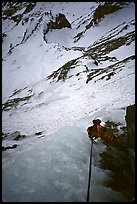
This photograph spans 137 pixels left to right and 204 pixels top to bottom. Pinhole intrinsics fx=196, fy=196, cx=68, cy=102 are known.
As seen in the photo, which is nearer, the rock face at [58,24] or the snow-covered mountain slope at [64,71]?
the snow-covered mountain slope at [64,71]

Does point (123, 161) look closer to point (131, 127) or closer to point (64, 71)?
point (131, 127)

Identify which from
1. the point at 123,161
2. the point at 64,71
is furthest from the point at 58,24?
the point at 123,161

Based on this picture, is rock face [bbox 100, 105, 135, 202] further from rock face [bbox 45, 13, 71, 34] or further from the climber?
rock face [bbox 45, 13, 71, 34]

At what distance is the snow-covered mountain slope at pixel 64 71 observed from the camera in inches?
569

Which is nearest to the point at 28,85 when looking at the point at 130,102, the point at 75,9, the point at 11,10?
the point at 130,102

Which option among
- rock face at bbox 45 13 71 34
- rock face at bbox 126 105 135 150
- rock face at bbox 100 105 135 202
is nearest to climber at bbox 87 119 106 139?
rock face at bbox 100 105 135 202

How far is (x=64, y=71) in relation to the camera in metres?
27.4

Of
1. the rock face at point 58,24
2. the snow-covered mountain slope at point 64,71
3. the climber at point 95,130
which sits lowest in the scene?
the climber at point 95,130

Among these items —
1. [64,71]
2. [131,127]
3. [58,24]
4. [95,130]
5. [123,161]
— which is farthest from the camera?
[58,24]

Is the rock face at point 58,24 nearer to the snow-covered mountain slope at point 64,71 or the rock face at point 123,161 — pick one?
the snow-covered mountain slope at point 64,71

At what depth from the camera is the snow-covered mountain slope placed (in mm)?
14445

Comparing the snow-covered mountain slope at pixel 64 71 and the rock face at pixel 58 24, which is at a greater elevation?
the rock face at pixel 58 24

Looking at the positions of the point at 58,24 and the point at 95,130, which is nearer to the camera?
the point at 95,130

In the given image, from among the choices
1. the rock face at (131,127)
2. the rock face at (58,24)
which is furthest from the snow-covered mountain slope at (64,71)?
the rock face at (131,127)
